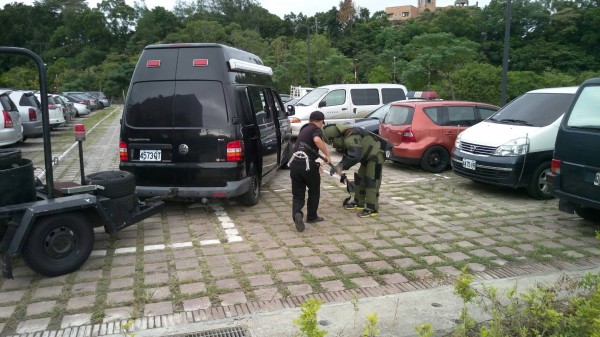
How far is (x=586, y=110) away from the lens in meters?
5.74

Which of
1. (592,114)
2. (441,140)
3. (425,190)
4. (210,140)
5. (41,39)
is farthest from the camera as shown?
(41,39)

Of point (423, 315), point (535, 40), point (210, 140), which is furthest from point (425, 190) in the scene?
point (535, 40)

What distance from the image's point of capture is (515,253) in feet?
16.9

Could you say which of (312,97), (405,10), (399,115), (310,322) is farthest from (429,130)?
(405,10)

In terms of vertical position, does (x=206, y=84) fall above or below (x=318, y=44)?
below

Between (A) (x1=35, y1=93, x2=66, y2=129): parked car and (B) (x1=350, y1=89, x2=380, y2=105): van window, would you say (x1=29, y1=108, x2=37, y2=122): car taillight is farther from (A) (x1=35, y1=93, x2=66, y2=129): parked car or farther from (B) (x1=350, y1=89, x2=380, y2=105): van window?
(B) (x1=350, y1=89, x2=380, y2=105): van window

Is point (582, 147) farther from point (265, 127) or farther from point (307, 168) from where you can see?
point (265, 127)

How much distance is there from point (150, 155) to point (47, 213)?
2146 millimetres

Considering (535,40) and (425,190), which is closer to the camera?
(425,190)

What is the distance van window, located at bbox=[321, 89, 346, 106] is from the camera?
14.6 metres

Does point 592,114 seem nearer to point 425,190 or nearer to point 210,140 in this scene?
point 425,190

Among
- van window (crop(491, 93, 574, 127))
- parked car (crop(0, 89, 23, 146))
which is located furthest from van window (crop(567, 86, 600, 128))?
parked car (crop(0, 89, 23, 146))

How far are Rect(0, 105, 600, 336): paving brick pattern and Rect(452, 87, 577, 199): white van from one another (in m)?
0.39

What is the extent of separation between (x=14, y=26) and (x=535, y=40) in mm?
86036
